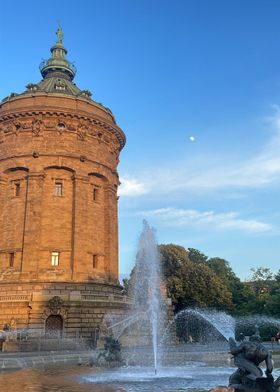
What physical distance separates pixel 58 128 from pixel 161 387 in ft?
89.7

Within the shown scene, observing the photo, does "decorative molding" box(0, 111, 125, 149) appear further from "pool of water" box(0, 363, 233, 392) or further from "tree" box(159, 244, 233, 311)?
"pool of water" box(0, 363, 233, 392)

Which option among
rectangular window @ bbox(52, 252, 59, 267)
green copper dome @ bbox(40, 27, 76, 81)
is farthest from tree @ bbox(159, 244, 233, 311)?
green copper dome @ bbox(40, 27, 76, 81)

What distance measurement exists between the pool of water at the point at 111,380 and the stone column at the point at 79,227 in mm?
17257

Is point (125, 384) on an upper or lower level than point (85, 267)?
lower

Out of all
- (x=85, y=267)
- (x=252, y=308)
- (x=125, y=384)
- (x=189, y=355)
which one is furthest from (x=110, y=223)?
(x=125, y=384)

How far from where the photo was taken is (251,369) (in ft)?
24.4

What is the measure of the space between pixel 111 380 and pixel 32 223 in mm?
22186

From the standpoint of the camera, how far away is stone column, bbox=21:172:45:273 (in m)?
32.1

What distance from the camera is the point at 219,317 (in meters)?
39.0

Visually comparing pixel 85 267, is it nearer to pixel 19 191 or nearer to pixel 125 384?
pixel 19 191

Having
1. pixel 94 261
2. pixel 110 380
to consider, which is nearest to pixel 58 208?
pixel 94 261

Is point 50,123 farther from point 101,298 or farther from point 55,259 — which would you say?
point 101,298

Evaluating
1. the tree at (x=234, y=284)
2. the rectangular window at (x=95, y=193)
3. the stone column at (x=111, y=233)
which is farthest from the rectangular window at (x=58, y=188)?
the tree at (x=234, y=284)

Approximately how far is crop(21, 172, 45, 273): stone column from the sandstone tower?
0.07 metres
